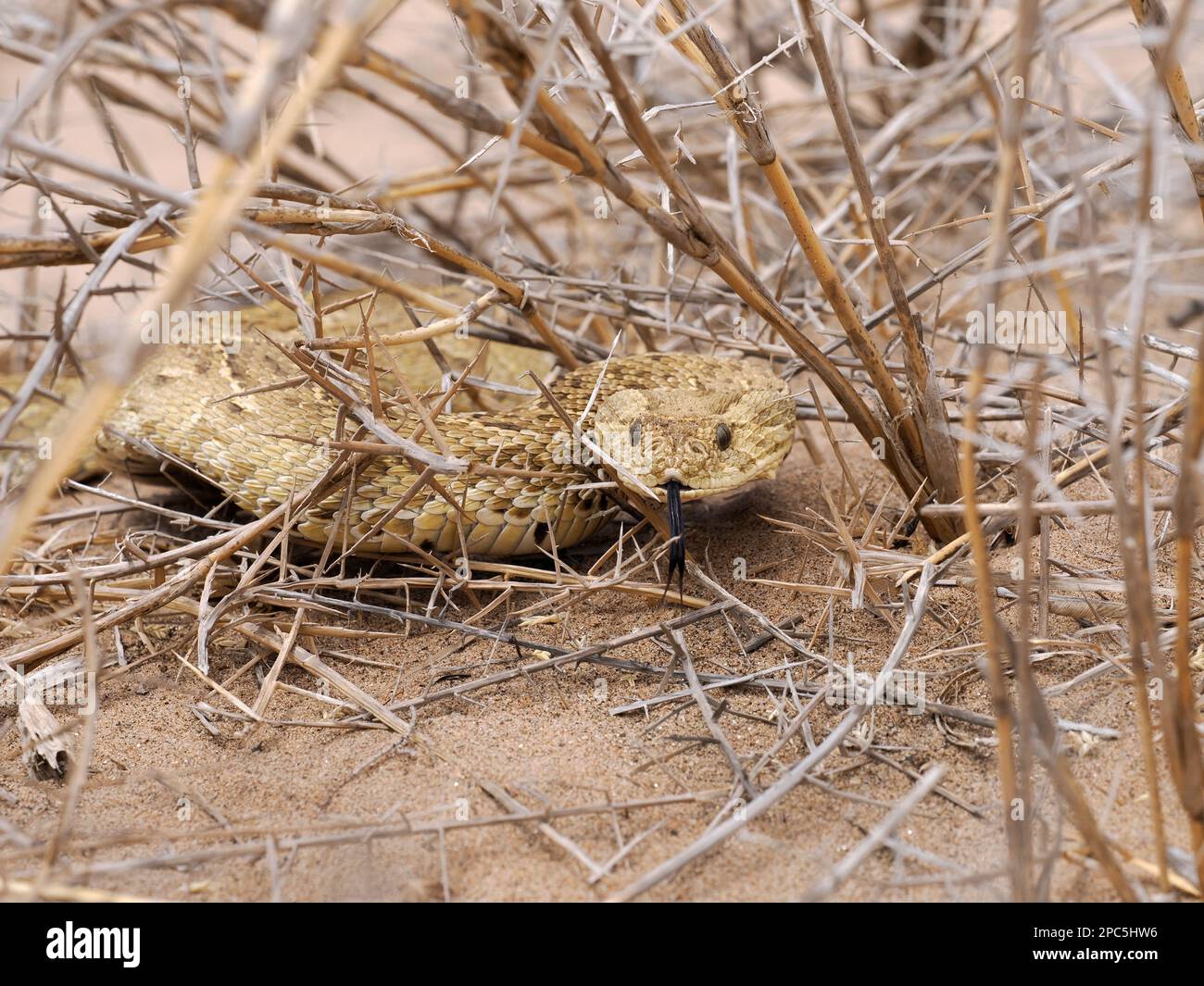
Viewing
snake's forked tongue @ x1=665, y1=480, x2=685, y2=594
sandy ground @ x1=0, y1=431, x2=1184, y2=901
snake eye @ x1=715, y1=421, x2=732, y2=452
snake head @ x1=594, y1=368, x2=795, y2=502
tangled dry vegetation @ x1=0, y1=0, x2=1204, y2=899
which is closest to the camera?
tangled dry vegetation @ x1=0, y1=0, x2=1204, y2=899

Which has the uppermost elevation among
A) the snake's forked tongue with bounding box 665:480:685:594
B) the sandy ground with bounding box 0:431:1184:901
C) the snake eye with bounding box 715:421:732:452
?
the snake eye with bounding box 715:421:732:452

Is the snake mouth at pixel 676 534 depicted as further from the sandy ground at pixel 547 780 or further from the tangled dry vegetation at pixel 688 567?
the sandy ground at pixel 547 780

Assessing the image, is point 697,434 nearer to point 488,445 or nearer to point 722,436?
point 722,436

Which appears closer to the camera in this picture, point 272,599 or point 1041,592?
point 1041,592

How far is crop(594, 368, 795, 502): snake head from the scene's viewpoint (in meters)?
3.21

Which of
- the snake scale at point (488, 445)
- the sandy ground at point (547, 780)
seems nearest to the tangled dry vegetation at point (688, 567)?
the sandy ground at point (547, 780)

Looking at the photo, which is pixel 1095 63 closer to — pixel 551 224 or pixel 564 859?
pixel 564 859

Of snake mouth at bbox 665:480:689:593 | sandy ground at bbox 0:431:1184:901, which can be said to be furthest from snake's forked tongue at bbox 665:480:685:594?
sandy ground at bbox 0:431:1184:901

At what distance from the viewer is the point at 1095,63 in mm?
1929

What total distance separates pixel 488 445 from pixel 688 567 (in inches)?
29.6

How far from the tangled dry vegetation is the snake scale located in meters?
0.13

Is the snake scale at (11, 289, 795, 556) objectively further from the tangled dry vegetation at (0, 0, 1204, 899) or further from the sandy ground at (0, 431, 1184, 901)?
the sandy ground at (0, 431, 1184, 901)

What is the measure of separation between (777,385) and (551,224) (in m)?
3.68
